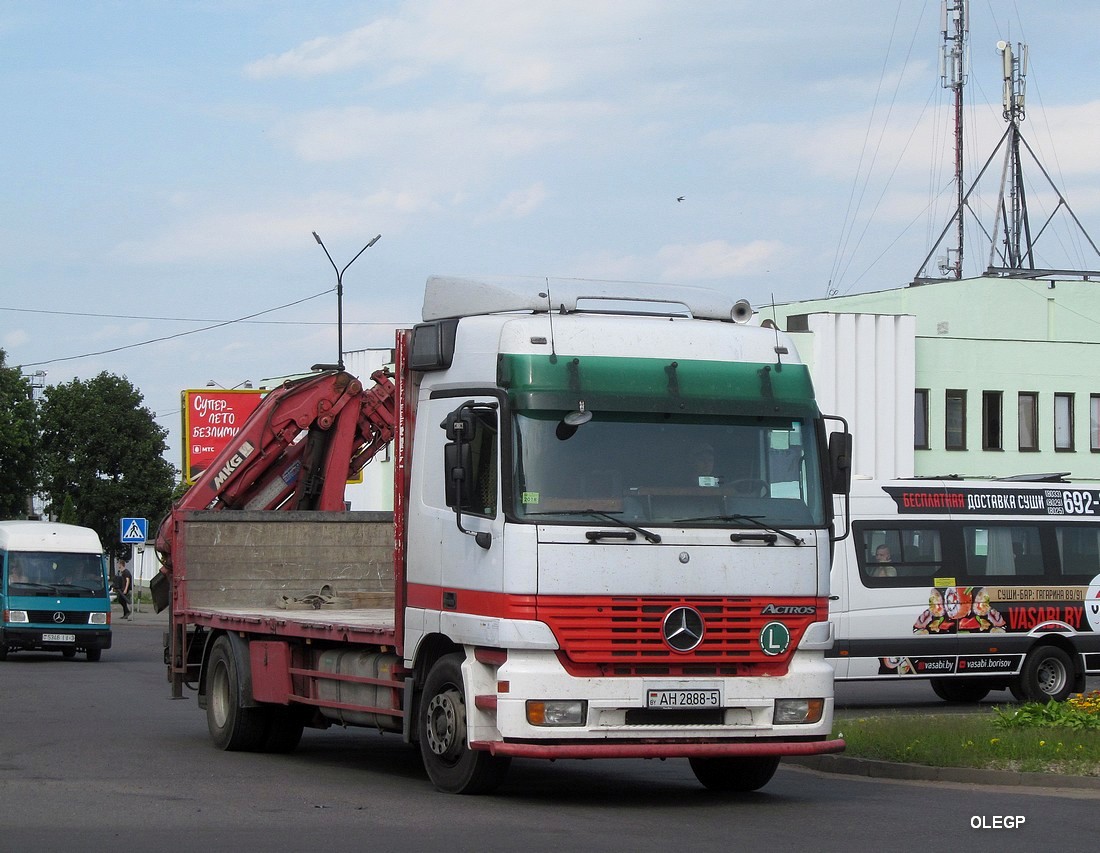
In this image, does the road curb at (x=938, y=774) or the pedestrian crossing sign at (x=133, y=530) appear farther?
the pedestrian crossing sign at (x=133, y=530)

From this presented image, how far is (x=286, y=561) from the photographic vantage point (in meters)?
15.5

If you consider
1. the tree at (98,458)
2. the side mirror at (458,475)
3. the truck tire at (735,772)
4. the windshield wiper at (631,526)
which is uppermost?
the tree at (98,458)

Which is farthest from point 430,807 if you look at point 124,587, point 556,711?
point 124,587

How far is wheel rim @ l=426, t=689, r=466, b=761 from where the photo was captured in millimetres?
10664

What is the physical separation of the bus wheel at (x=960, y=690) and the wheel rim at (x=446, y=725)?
41.8 feet

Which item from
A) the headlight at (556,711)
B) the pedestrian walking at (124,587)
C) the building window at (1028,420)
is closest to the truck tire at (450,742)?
the headlight at (556,711)

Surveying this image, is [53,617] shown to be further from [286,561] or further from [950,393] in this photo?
[950,393]

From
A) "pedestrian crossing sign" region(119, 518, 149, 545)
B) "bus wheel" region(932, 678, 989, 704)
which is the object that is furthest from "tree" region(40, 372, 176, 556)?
"bus wheel" region(932, 678, 989, 704)

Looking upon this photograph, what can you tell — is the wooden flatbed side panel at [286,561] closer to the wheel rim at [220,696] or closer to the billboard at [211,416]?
the wheel rim at [220,696]

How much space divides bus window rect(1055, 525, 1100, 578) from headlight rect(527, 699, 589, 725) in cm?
1302

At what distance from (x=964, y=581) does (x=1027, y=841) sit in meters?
11.9

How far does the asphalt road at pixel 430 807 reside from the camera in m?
9.09

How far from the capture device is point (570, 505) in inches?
408

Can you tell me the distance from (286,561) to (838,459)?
6.28 metres
